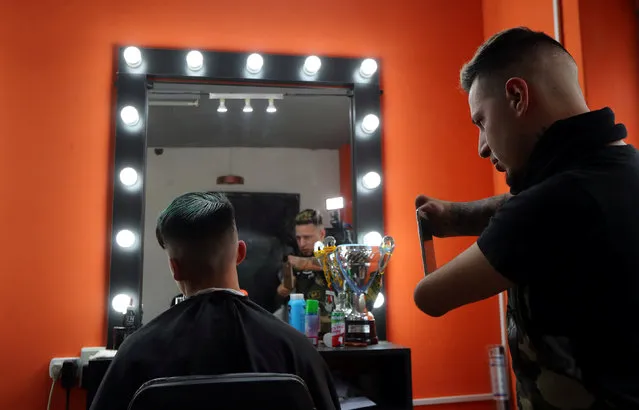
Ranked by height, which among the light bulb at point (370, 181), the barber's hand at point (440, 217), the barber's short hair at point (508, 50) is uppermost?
the light bulb at point (370, 181)

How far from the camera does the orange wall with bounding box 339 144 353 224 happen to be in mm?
2348

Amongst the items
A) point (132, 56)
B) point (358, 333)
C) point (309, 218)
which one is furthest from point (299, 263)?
point (132, 56)

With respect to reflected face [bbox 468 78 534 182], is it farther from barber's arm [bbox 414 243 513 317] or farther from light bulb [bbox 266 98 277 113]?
light bulb [bbox 266 98 277 113]

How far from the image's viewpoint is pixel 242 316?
1.15 m

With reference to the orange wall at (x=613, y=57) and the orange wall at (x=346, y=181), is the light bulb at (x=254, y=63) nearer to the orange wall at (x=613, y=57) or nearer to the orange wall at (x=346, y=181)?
the orange wall at (x=346, y=181)

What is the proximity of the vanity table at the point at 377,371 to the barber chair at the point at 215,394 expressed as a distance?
1104mm

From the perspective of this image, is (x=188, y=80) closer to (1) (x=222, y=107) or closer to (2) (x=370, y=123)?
(1) (x=222, y=107)

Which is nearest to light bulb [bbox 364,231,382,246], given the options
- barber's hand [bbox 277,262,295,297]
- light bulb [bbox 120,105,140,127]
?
barber's hand [bbox 277,262,295,297]

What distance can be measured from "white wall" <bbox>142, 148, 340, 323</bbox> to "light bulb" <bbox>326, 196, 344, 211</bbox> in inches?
0.7

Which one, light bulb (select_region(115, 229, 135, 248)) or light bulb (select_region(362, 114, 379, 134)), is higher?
light bulb (select_region(362, 114, 379, 134))

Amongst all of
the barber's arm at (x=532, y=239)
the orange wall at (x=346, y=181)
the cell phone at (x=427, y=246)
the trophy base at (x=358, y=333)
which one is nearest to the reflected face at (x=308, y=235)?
the orange wall at (x=346, y=181)

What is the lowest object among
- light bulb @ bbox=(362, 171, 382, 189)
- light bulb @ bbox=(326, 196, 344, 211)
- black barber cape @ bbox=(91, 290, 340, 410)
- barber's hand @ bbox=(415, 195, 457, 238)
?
black barber cape @ bbox=(91, 290, 340, 410)

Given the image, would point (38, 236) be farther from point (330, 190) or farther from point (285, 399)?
point (285, 399)

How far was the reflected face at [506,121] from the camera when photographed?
82 centimetres
